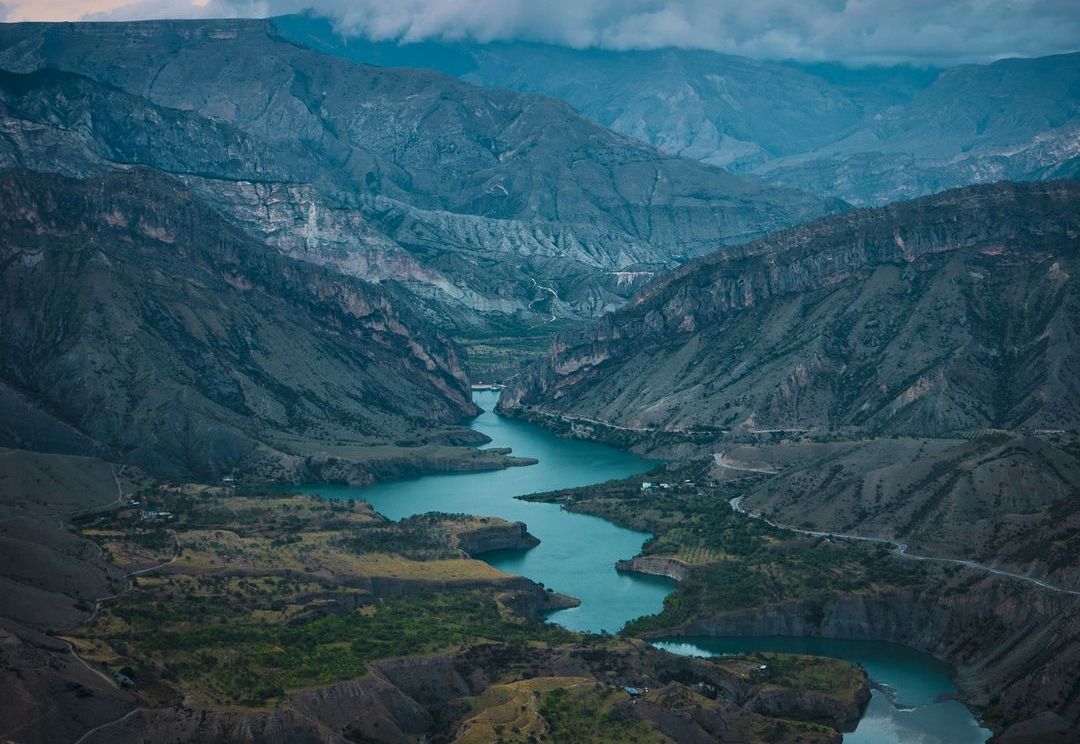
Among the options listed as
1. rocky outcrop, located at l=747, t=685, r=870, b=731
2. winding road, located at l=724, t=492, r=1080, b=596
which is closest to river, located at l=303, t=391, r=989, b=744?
rocky outcrop, located at l=747, t=685, r=870, b=731

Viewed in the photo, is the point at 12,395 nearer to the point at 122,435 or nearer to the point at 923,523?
the point at 122,435

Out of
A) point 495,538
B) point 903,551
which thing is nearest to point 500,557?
point 495,538

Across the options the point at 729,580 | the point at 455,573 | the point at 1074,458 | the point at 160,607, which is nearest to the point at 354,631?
the point at 160,607

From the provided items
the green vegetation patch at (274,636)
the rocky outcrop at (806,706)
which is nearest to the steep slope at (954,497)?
the rocky outcrop at (806,706)

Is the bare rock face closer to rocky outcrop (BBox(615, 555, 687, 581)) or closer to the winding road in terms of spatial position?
the winding road

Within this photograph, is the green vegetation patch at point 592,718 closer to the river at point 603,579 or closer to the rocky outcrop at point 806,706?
the rocky outcrop at point 806,706
